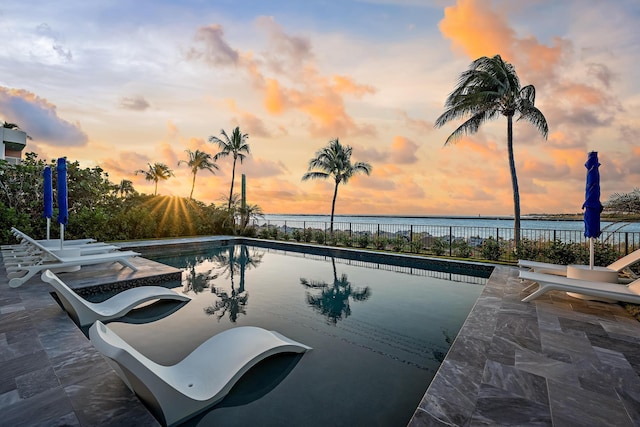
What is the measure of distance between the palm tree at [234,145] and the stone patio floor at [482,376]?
18355 mm

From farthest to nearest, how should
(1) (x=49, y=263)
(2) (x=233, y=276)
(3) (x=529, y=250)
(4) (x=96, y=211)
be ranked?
(4) (x=96, y=211) → (3) (x=529, y=250) → (2) (x=233, y=276) → (1) (x=49, y=263)

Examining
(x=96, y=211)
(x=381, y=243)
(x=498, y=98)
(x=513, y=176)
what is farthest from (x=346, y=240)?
(x=96, y=211)

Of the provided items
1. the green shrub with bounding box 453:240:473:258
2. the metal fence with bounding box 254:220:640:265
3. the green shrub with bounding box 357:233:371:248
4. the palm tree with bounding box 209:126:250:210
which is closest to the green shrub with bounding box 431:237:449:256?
the metal fence with bounding box 254:220:640:265

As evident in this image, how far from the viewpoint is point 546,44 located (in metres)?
8.30

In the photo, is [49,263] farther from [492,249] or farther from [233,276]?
[492,249]

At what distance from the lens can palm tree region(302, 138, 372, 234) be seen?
18.5m

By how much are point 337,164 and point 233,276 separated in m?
12.1

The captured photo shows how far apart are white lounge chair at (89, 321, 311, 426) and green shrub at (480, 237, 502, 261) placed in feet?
27.0

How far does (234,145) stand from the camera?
2130 centimetres

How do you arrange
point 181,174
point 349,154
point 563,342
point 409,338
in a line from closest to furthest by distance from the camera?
1. point 563,342
2. point 409,338
3. point 349,154
4. point 181,174

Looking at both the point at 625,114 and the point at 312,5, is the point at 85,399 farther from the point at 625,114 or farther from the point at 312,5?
the point at 625,114

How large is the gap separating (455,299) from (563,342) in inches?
102

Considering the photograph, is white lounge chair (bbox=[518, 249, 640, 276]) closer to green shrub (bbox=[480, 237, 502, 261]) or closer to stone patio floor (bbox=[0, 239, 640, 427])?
stone patio floor (bbox=[0, 239, 640, 427])

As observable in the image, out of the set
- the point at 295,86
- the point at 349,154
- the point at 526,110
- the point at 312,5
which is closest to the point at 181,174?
the point at 349,154
